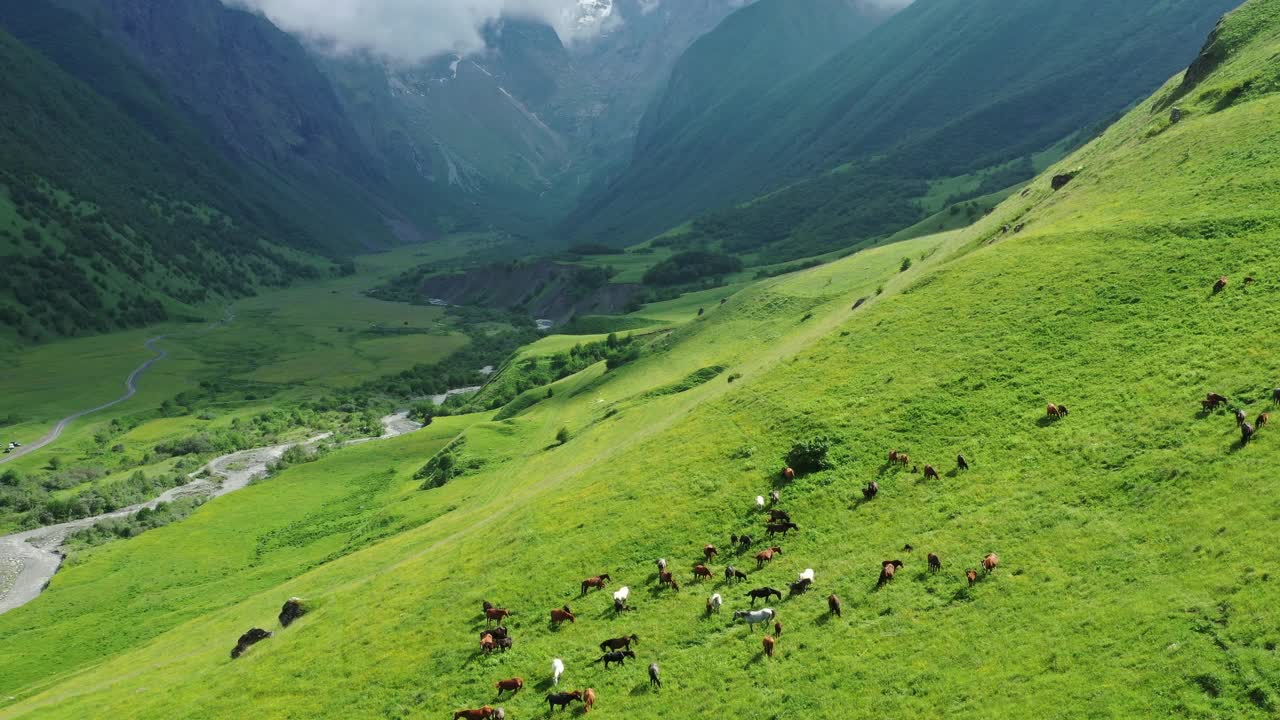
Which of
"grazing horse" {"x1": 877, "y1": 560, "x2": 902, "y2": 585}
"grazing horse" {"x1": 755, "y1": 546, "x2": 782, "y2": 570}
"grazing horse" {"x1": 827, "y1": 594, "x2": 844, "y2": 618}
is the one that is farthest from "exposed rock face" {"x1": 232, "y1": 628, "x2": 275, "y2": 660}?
"grazing horse" {"x1": 877, "y1": 560, "x2": 902, "y2": 585}

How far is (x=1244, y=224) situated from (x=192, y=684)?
2561 inches

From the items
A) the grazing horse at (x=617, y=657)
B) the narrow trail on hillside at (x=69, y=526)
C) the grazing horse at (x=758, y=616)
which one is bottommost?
the grazing horse at (x=758, y=616)

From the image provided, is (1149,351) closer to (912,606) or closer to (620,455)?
(912,606)

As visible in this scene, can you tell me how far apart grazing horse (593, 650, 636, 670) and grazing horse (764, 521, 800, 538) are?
9324 mm

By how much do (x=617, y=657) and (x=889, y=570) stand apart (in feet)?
36.8

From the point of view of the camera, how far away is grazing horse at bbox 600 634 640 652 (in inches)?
1252

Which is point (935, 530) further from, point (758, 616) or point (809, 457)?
point (809, 457)

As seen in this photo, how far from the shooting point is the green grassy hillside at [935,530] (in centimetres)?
2623

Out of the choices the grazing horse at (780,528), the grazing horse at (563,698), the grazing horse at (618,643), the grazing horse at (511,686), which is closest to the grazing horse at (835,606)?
the grazing horse at (780,528)

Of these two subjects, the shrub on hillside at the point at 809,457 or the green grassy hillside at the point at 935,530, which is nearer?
the green grassy hillside at the point at 935,530

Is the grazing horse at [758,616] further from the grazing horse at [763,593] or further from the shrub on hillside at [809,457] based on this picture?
the shrub on hillside at [809,457]

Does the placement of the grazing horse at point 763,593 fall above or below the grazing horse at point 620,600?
below

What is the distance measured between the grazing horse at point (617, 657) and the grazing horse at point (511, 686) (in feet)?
11.4

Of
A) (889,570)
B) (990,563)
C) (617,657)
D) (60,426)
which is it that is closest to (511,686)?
(617,657)
